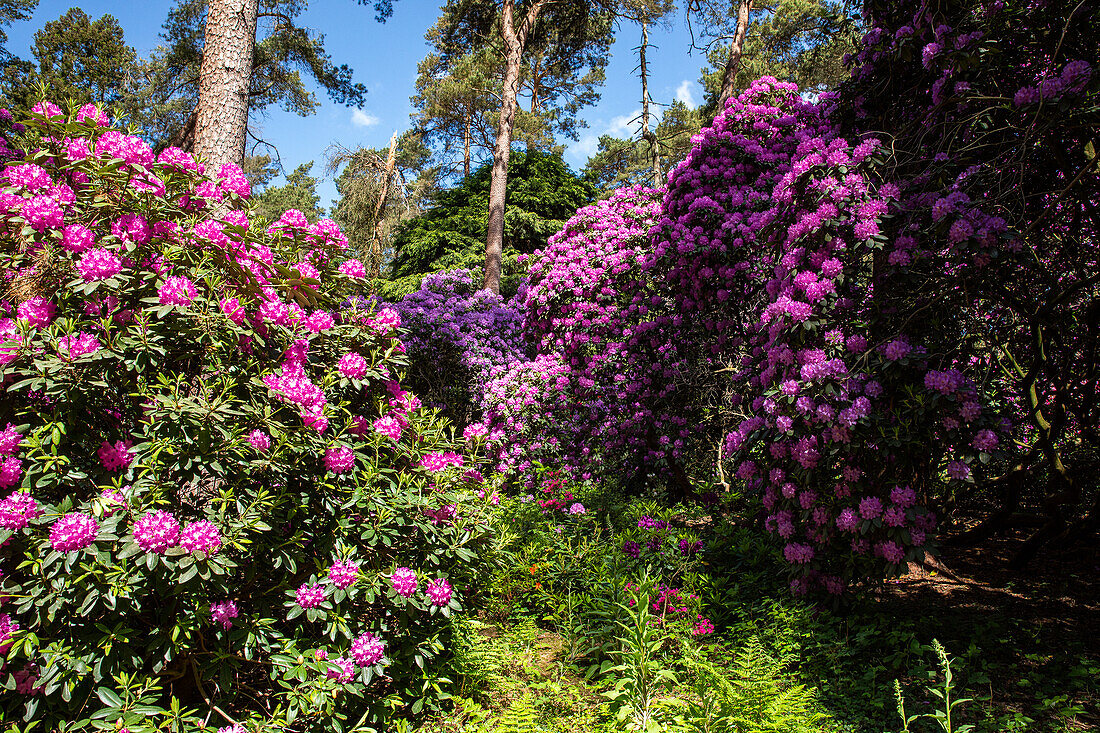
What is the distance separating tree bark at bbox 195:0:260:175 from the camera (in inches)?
176

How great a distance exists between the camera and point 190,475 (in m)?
2.08

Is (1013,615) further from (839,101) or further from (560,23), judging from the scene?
(560,23)

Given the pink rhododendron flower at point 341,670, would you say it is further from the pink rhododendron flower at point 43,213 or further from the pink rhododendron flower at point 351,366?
the pink rhododendron flower at point 43,213

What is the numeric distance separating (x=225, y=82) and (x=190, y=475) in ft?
13.0

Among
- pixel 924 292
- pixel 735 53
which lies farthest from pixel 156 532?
Result: pixel 735 53

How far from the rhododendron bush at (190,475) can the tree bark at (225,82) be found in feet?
7.08

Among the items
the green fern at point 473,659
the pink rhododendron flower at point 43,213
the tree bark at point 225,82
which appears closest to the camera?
the pink rhododendron flower at point 43,213

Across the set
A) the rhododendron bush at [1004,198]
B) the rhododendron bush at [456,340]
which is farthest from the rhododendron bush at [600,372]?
the rhododendron bush at [1004,198]

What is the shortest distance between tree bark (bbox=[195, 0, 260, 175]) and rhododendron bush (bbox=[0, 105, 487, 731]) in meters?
2.16

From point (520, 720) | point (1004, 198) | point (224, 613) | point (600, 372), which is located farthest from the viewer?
point (600, 372)

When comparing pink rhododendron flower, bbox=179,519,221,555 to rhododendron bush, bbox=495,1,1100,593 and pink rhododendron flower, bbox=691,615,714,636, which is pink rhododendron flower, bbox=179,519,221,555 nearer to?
pink rhododendron flower, bbox=691,615,714,636

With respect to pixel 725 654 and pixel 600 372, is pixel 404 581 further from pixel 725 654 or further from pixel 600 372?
pixel 600 372

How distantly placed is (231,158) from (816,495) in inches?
194

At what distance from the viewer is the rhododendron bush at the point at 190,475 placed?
1.92 m
